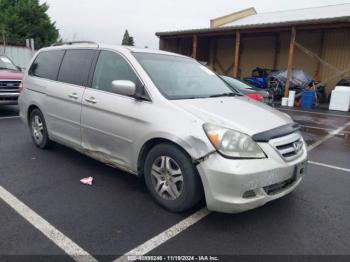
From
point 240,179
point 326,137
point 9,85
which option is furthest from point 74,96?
point 326,137

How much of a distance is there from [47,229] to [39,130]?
278 cm

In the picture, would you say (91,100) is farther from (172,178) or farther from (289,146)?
(289,146)

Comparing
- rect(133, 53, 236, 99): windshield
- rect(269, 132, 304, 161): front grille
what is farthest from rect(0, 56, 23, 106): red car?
rect(269, 132, 304, 161): front grille

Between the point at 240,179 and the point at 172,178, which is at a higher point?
the point at 240,179

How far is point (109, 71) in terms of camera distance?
4086mm

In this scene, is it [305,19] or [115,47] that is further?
[305,19]

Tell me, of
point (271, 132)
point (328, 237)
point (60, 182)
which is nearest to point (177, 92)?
point (271, 132)

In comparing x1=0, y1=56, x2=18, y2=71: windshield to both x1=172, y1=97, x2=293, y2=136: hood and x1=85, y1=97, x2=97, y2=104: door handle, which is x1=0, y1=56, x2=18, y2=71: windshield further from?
x1=172, y1=97, x2=293, y2=136: hood

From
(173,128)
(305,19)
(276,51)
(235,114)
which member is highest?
(305,19)

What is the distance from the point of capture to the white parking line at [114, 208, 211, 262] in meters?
2.67

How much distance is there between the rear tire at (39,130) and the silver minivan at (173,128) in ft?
1.00

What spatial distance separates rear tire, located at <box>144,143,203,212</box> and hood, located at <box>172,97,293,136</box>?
45 centimetres

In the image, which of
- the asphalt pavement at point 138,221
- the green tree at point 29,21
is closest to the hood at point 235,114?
the asphalt pavement at point 138,221

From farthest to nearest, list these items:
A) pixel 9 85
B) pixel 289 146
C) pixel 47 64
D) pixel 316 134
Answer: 1. pixel 9 85
2. pixel 316 134
3. pixel 47 64
4. pixel 289 146
